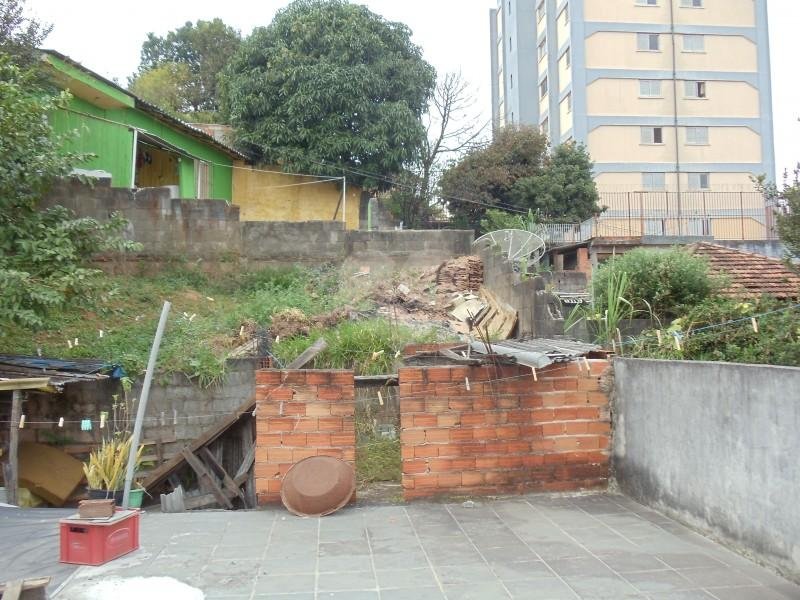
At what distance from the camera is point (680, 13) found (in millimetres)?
30250

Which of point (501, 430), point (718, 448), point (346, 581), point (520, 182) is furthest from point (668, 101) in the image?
point (346, 581)

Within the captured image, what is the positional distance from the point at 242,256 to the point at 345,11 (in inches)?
363

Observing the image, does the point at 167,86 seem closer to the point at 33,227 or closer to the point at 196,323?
the point at 196,323

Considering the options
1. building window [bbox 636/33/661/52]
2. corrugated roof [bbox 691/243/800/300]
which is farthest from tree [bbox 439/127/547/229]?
building window [bbox 636/33/661/52]

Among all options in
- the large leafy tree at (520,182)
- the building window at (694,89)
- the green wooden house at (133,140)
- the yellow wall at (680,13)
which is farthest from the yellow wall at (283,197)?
the building window at (694,89)

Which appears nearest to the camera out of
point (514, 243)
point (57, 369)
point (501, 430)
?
point (501, 430)

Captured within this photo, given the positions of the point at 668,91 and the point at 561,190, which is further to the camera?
the point at 668,91

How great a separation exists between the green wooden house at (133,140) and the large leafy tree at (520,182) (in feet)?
23.5

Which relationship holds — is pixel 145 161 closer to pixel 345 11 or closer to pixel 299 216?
pixel 299 216

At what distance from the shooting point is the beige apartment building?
29.3 metres

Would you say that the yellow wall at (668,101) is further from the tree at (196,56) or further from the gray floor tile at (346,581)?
the gray floor tile at (346,581)

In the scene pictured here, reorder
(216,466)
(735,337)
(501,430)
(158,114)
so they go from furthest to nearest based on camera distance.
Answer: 1. (158,114)
2. (216,466)
3. (735,337)
4. (501,430)

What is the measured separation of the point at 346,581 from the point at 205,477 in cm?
391

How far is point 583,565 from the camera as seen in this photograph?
4414 mm
